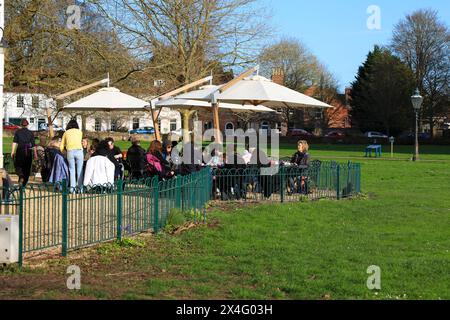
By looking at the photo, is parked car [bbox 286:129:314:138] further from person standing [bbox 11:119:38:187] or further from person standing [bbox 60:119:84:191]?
person standing [bbox 60:119:84:191]

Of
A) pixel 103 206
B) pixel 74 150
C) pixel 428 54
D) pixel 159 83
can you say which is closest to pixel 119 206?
pixel 103 206

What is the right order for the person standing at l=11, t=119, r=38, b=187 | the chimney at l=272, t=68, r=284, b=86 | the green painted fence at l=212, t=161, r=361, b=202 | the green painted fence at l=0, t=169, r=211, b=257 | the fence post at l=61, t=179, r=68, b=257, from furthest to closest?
the chimney at l=272, t=68, r=284, b=86
the person standing at l=11, t=119, r=38, b=187
the green painted fence at l=212, t=161, r=361, b=202
the green painted fence at l=0, t=169, r=211, b=257
the fence post at l=61, t=179, r=68, b=257

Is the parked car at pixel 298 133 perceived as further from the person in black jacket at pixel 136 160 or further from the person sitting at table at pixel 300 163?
the person in black jacket at pixel 136 160

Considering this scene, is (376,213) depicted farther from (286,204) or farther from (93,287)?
(93,287)

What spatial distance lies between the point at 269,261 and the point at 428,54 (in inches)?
2400

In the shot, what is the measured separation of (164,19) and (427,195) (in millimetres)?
12524

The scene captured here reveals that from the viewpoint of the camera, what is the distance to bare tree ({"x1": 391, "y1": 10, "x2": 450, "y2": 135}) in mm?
63250

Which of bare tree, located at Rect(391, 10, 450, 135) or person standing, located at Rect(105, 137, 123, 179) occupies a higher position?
bare tree, located at Rect(391, 10, 450, 135)

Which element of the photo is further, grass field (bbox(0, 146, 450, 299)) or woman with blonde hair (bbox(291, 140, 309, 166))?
woman with blonde hair (bbox(291, 140, 309, 166))

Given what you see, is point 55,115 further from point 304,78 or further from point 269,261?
point 304,78

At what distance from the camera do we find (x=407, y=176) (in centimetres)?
2550

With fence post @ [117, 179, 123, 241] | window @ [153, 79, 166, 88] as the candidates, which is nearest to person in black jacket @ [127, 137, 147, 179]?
fence post @ [117, 179, 123, 241]

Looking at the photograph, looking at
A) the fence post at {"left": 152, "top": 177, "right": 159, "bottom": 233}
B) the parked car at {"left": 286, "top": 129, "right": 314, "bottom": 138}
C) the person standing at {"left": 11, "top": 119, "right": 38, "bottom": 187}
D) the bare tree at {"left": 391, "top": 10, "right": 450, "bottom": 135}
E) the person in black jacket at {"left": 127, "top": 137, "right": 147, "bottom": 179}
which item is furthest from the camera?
the parked car at {"left": 286, "top": 129, "right": 314, "bottom": 138}

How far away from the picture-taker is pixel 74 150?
15.0 meters
